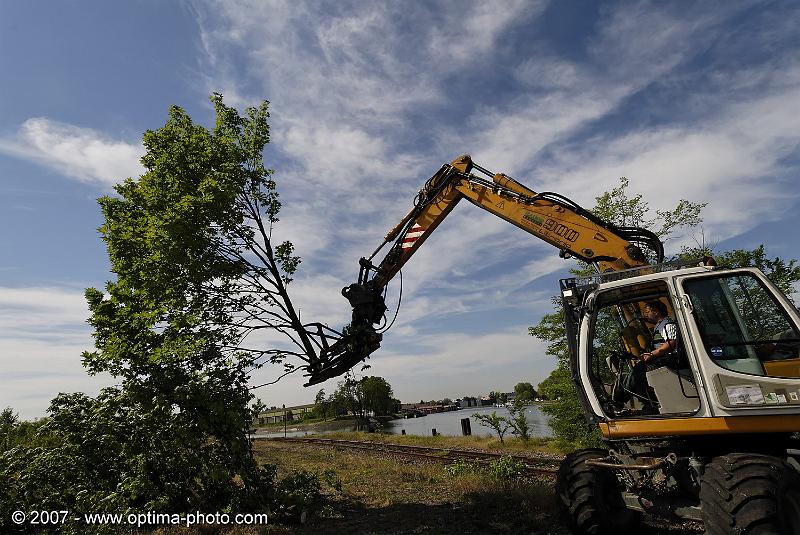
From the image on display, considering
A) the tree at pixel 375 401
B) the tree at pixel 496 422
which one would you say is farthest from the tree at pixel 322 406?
the tree at pixel 496 422

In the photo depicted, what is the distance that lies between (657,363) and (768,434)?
3.86 ft

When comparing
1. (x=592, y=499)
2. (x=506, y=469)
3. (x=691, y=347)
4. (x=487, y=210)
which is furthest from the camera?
(x=506, y=469)

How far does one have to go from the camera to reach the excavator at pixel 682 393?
161 inches

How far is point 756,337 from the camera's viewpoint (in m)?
4.69

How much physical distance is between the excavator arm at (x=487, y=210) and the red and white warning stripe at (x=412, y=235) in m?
0.02

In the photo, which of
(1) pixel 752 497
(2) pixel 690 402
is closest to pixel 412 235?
(2) pixel 690 402

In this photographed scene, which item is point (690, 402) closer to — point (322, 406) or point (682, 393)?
point (682, 393)

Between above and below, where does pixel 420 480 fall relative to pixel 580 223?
below

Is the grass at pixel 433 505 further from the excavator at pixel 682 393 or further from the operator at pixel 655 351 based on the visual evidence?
the operator at pixel 655 351

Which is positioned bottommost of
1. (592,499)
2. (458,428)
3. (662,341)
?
(458,428)

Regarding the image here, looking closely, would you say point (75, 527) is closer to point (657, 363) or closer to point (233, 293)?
point (233, 293)

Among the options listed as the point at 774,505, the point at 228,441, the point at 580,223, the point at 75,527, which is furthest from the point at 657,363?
the point at 75,527

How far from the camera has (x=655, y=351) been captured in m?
5.22

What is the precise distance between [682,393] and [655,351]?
0.52 metres
